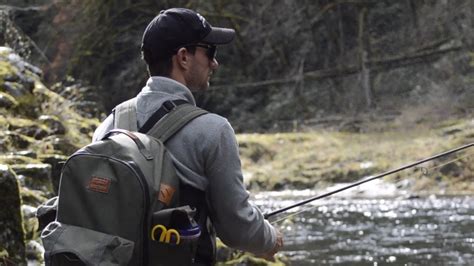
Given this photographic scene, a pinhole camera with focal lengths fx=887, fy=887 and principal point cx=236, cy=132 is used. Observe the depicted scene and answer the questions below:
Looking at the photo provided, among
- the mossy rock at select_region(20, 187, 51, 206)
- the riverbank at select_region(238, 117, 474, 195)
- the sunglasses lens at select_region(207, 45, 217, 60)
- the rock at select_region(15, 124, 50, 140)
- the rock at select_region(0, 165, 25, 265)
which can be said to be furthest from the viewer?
the riverbank at select_region(238, 117, 474, 195)

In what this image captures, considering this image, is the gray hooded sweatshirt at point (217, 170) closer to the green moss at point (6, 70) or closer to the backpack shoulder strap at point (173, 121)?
the backpack shoulder strap at point (173, 121)

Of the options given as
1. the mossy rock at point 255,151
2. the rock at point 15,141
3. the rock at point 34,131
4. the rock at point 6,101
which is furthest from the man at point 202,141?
the mossy rock at point 255,151

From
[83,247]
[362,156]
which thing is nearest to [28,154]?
[83,247]

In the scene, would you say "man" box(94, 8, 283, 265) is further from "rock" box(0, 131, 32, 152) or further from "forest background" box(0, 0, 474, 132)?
"forest background" box(0, 0, 474, 132)

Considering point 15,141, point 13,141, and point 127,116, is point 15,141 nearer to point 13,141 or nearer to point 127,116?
point 13,141

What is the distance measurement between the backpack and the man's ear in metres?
0.31

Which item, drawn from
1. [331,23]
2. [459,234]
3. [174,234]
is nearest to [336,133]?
[331,23]

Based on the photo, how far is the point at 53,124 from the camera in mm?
7426

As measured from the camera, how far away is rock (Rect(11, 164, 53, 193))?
5754 millimetres

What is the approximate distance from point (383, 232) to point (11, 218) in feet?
20.4

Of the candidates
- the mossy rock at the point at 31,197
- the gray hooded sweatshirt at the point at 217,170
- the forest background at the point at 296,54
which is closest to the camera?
the gray hooded sweatshirt at the point at 217,170

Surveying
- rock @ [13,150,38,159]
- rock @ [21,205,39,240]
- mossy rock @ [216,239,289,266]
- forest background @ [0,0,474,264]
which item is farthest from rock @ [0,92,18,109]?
forest background @ [0,0,474,264]

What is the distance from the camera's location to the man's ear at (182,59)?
2514 mm

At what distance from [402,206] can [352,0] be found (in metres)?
15.0
